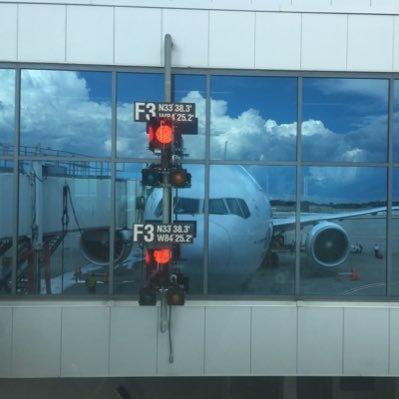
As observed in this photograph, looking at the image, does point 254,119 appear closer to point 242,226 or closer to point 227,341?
point 242,226

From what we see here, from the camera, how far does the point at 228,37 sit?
615 cm

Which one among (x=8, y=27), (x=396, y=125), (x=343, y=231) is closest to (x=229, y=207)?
(x=343, y=231)

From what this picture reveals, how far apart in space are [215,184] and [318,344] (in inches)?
94.4

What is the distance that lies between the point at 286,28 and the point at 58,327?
4.69 m

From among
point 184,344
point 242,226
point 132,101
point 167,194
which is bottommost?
point 184,344

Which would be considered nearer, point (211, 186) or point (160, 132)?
point (160, 132)

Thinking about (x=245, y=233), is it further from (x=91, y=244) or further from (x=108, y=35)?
(x=108, y=35)

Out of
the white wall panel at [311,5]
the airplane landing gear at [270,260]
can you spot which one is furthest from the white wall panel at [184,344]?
the white wall panel at [311,5]

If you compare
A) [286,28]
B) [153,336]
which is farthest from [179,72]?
[153,336]

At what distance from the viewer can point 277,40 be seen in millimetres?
6160

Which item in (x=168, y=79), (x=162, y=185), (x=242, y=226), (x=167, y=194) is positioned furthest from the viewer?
Result: (x=242, y=226)

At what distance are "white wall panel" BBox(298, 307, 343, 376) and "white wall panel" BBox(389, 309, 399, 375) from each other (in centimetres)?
63

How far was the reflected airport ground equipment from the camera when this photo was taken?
554cm

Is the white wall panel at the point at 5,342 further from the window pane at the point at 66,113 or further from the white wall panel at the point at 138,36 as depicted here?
the white wall panel at the point at 138,36
